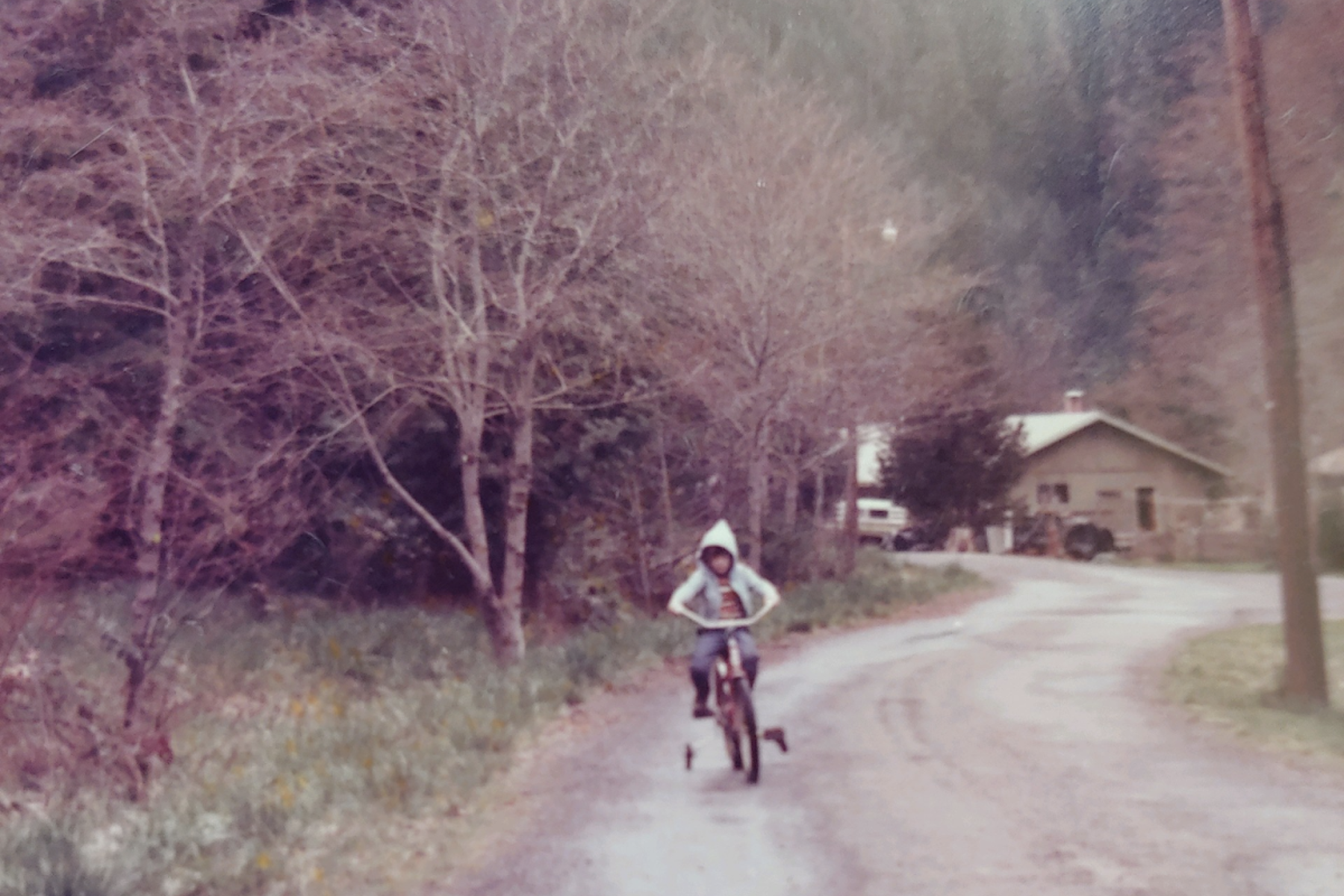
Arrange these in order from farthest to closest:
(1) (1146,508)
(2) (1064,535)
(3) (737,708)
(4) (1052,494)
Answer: (4) (1052,494)
(2) (1064,535)
(1) (1146,508)
(3) (737,708)

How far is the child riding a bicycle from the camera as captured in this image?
7.62m

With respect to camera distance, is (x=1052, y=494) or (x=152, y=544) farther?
(x=1052, y=494)

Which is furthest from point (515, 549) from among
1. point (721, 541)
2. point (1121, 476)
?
point (1121, 476)

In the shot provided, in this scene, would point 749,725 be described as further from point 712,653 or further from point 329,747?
point 329,747

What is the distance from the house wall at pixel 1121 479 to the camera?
9.08 m

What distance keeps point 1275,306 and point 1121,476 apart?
1.66 metres

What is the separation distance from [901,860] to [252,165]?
22.0 feet

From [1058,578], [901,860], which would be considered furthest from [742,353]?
[901,860]

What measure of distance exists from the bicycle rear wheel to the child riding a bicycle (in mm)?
133

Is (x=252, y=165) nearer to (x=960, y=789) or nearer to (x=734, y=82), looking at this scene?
(x=734, y=82)

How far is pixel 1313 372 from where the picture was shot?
8859 millimetres

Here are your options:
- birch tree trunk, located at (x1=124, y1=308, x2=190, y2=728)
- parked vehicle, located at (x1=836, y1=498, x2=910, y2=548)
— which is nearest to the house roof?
parked vehicle, located at (x1=836, y1=498, x2=910, y2=548)

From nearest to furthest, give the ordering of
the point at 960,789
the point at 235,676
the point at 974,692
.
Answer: the point at 960,789 → the point at 974,692 → the point at 235,676

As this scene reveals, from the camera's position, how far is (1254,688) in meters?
9.56
